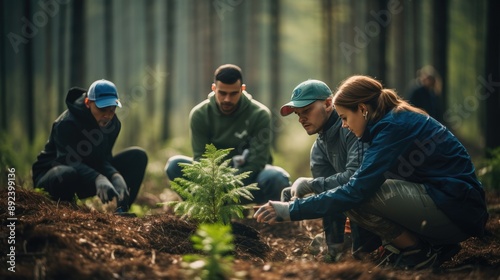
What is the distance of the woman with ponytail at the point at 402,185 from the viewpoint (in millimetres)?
4078

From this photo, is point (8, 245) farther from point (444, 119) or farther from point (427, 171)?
point (444, 119)

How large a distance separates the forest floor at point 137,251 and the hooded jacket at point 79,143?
0.69 metres

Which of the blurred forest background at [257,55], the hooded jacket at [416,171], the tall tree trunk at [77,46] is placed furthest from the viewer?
the blurred forest background at [257,55]

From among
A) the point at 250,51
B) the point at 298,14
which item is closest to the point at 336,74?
the point at 250,51

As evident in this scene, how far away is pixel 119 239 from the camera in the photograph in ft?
14.1

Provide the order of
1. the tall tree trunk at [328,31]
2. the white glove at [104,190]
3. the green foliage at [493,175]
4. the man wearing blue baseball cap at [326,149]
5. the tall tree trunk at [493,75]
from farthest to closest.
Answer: the tall tree trunk at [328,31] → the tall tree trunk at [493,75] → the green foliage at [493,175] → the white glove at [104,190] → the man wearing blue baseball cap at [326,149]

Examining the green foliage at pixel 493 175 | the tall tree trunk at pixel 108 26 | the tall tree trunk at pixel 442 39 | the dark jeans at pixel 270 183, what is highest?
the tall tree trunk at pixel 108 26

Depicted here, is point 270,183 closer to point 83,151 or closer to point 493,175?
point 83,151

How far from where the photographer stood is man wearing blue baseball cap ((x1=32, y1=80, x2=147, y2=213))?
5.84 metres

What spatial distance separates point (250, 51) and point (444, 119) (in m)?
9.92

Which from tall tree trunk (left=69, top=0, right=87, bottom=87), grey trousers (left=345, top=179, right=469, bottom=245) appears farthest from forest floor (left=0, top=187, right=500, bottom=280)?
tall tree trunk (left=69, top=0, right=87, bottom=87)

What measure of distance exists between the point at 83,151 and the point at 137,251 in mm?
2263

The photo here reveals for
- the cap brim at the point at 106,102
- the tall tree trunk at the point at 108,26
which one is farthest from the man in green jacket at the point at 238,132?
the tall tree trunk at the point at 108,26

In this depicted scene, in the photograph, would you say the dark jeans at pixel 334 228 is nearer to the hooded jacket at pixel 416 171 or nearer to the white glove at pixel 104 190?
the hooded jacket at pixel 416 171
